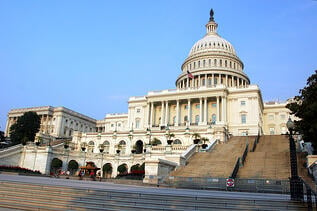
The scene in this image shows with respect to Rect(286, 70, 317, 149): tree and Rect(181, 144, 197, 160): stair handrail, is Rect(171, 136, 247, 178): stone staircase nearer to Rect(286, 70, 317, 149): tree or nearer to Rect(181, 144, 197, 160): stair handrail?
Rect(181, 144, 197, 160): stair handrail

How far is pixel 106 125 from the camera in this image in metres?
112

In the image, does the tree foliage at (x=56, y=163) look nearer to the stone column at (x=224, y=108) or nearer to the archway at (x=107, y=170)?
the archway at (x=107, y=170)

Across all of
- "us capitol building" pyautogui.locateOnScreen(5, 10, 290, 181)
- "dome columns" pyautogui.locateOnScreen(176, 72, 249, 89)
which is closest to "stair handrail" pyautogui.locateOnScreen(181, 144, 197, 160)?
"us capitol building" pyautogui.locateOnScreen(5, 10, 290, 181)

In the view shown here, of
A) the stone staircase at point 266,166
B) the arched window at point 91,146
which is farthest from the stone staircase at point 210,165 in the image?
the arched window at point 91,146

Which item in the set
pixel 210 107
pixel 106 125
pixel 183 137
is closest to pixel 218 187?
pixel 183 137

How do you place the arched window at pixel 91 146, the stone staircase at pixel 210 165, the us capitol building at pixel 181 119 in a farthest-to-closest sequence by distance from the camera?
the arched window at pixel 91 146 < the us capitol building at pixel 181 119 < the stone staircase at pixel 210 165

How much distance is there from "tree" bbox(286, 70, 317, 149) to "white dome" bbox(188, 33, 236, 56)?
249 feet

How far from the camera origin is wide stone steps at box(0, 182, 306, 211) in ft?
37.5

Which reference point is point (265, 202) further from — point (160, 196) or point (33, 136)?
point (33, 136)

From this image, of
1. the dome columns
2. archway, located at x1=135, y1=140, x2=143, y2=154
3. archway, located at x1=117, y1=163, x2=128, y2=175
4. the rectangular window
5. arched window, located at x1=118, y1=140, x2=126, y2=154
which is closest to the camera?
→ archway, located at x1=117, y1=163, x2=128, y2=175

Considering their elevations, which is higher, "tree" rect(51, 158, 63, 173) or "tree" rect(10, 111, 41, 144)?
"tree" rect(10, 111, 41, 144)

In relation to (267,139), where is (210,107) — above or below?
above

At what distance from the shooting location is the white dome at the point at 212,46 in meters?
104

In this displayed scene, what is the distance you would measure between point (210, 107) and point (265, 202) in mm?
68763
